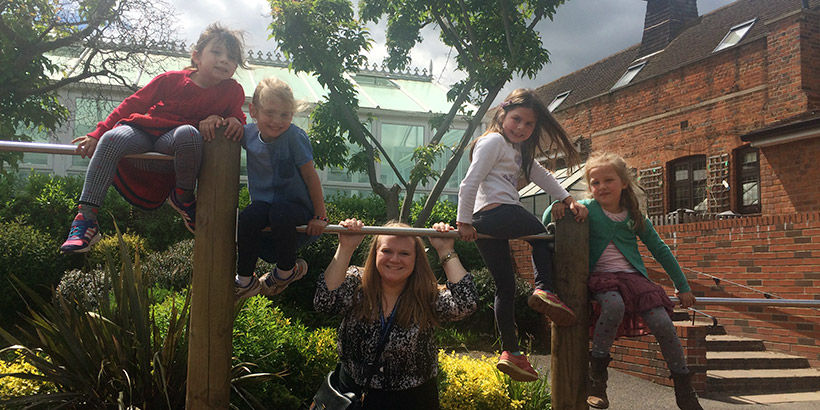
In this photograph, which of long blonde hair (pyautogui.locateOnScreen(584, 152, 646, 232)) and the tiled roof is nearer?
long blonde hair (pyautogui.locateOnScreen(584, 152, 646, 232))

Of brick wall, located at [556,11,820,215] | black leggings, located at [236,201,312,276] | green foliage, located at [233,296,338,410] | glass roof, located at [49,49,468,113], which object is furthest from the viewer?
glass roof, located at [49,49,468,113]

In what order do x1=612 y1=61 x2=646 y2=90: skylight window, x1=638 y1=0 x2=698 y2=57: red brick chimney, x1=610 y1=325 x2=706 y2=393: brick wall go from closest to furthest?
x1=610 y1=325 x2=706 y2=393: brick wall < x1=612 y1=61 x2=646 y2=90: skylight window < x1=638 y1=0 x2=698 y2=57: red brick chimney

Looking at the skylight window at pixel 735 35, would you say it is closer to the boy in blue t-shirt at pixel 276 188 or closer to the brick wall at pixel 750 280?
the brick wall at pixel 750 280

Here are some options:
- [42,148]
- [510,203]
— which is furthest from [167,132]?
[510,203]

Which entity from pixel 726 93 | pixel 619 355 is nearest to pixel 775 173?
pixel 726 93

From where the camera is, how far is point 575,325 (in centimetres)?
310

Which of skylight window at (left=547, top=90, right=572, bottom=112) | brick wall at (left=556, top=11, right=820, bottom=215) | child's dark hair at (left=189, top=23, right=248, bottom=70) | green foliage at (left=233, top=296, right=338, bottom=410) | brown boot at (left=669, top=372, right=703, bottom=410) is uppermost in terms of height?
skylight window at (left=547, top=90, right=572, bottom=112)

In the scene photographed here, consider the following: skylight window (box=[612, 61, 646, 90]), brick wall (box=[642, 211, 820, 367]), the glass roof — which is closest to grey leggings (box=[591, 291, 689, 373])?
brick wall (box=[642, 211, 820, 367])

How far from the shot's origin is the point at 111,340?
3.89 metres

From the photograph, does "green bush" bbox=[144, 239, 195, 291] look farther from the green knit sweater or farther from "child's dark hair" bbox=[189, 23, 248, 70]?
the green knit sweater

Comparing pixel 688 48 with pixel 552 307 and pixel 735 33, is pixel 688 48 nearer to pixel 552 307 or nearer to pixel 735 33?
pixel 735 33

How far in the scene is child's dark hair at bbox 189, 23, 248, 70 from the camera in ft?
9.91

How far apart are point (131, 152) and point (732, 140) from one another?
13.2 meters

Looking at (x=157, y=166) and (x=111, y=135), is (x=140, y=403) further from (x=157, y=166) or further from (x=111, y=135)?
(x=111, y=135)
